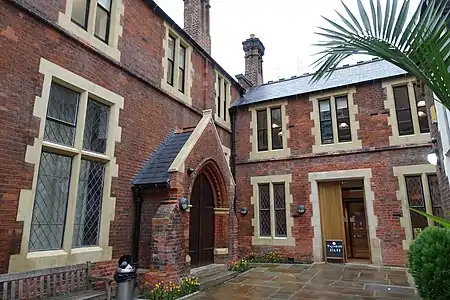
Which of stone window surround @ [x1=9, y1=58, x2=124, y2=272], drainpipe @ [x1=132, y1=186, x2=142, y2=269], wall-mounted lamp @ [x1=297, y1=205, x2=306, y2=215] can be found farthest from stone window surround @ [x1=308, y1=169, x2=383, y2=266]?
stone window surround @ [x1=9, y1=58, x2=124, y2=272]

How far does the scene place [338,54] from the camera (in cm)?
318

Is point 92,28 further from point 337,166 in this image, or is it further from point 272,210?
point 337,166

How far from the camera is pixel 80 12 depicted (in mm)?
6418

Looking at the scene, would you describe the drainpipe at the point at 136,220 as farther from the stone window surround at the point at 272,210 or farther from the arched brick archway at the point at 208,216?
the stone window surround at the point at 272,210

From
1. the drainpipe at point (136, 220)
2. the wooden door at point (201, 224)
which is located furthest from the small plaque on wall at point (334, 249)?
the drainpipe at point (136, 220)

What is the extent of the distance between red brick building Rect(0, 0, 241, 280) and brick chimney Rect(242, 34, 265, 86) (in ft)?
21.4

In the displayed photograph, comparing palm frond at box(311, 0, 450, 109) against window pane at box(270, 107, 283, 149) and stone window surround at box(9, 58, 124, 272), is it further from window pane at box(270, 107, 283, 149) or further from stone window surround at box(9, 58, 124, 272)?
window pane at box(270, 107, 283, 149)

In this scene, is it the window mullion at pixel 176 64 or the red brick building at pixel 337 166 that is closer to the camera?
the window mullion at pixel 176 64

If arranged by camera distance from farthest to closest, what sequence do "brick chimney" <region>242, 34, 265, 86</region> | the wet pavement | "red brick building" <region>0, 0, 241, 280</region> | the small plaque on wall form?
"brick chimney" <region>242, 34, 265, 86</region> → the small plaque on wall → the wet pavement → "red brick building" <region>0, 0, 241, 280</region>

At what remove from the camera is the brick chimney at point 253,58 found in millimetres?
15438

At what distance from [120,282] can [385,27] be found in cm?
543

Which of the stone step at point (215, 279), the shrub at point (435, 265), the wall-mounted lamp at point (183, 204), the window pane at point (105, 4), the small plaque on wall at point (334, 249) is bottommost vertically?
the stone step at point (215, 279)

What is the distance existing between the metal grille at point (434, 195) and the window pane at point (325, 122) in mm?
3205

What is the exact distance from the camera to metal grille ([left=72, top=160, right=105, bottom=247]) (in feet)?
19.1
